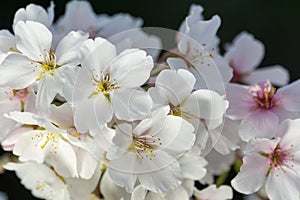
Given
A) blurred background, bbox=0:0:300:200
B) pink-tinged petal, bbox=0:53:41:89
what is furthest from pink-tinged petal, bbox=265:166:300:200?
blurred background, bbox=0:0:300:200

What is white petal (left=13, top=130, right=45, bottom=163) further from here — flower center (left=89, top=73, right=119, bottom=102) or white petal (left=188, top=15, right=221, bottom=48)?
white petal (left=188, top=15, right=221, bottom=48)

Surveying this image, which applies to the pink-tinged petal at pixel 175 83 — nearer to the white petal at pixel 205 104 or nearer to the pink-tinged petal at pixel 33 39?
the white petal at pixel 205 104

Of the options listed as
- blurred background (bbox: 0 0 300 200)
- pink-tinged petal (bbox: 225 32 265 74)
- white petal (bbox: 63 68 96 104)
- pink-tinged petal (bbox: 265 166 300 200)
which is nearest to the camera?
white petal (bbox: 63 68 96 104)

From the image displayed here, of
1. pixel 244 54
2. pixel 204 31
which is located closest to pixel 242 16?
pixel 244 54

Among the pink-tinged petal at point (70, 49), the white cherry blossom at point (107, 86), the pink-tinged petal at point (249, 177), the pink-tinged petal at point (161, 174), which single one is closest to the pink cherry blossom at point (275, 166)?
the pink-tinged petal at point (249, 177)

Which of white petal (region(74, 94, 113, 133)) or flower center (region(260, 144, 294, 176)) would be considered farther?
flower center (region(260, 144, 294, 176))

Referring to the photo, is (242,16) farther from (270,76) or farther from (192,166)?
(192,166)
